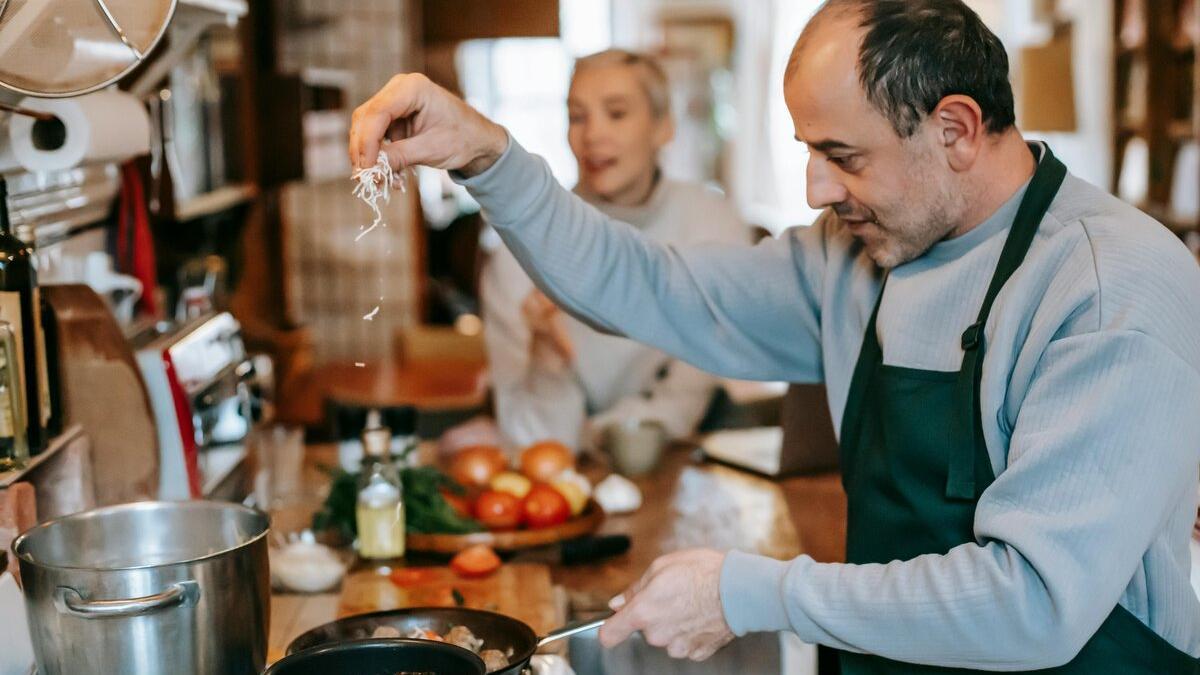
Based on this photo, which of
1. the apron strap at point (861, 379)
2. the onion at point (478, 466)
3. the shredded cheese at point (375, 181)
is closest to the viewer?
the shredded cheese at point (375, 181)

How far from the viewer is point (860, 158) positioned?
1.47 m

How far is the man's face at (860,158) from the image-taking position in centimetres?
144

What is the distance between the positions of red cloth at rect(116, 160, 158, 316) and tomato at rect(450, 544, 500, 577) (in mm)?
961

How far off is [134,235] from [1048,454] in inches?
74.5

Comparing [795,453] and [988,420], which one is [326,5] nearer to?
[795,453]

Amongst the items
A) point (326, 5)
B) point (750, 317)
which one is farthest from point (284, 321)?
point (750, 317)

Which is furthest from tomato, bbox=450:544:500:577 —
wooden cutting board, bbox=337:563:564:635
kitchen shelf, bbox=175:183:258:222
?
kitchen shelf, bbox=175:183:258:222

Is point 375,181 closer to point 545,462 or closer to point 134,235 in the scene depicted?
point 545,462

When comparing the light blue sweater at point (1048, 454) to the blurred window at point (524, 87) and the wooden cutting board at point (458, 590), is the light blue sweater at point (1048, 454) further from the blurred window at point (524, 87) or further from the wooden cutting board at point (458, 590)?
the blurred window at point (524, 87)

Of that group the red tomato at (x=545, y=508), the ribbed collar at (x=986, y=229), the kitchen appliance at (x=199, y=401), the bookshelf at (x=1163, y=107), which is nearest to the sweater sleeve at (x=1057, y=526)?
the ribbed collar at (x=986, y=229)

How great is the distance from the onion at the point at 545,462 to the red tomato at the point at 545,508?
10 cm

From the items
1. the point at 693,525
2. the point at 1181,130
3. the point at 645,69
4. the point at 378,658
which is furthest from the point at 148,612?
the point at 1181,130

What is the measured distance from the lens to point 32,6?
141cm

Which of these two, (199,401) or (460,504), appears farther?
(460,504)
